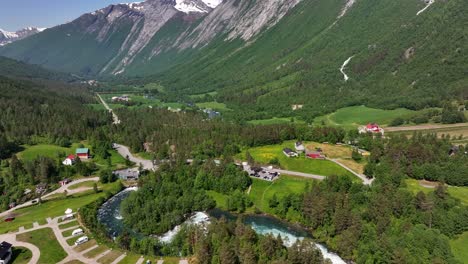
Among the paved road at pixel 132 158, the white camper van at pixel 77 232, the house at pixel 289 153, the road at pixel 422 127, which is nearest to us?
the white camper van at pixel 77 232

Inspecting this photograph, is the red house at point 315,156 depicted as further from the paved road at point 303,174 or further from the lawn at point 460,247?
the lawn at point 460,247

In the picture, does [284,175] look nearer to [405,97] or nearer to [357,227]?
[357,227]

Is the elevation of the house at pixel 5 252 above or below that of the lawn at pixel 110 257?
above

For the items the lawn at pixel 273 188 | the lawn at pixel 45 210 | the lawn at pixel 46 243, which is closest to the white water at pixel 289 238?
the lawn at pixel 273 188

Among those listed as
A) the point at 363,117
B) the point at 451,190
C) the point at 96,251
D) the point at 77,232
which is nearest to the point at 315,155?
A: the point at 451,190

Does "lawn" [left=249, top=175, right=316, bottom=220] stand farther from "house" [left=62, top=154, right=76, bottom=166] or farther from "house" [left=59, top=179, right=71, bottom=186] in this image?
"house" [left=62, top=154, right=76, bottom=166]

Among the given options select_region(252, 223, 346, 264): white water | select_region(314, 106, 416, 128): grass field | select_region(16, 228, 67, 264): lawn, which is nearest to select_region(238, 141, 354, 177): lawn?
select_region(252, 223, 346, 264): white water
